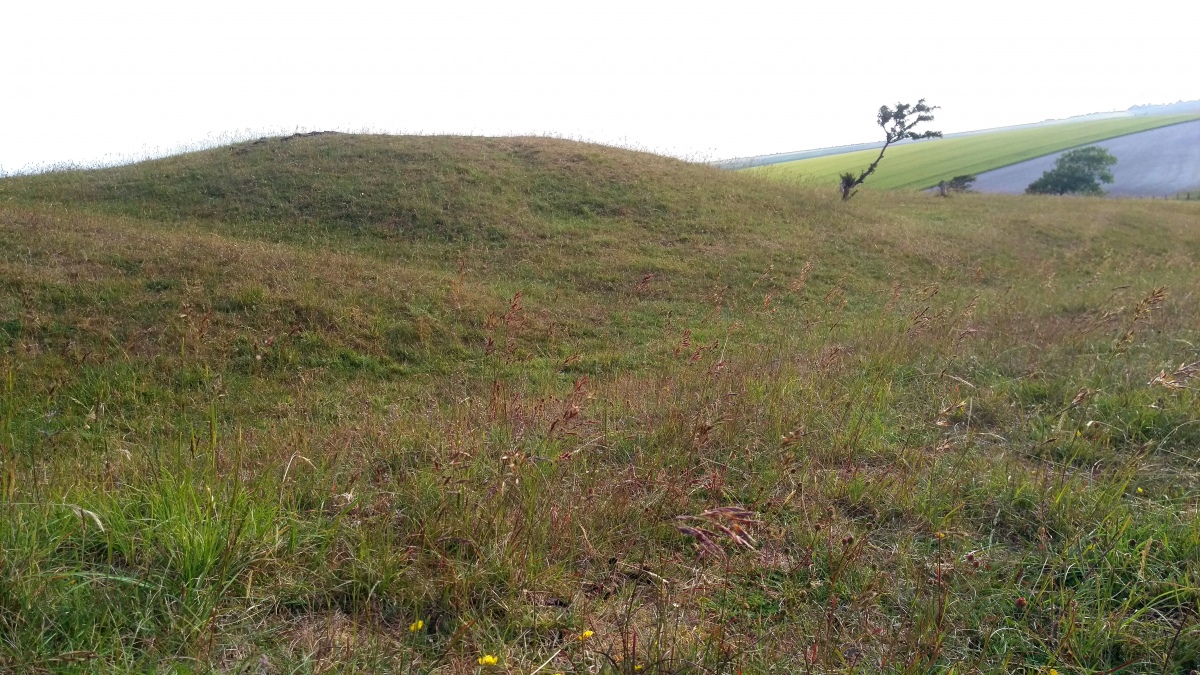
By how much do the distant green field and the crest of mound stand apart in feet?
75.5

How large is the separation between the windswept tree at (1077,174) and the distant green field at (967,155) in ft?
18.5

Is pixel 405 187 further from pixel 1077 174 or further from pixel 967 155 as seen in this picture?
pixel 967 155

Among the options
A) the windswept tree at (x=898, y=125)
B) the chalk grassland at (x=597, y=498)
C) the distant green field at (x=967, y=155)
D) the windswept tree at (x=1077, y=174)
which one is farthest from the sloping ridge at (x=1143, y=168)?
the chalk grassland at (x=597, y=498)

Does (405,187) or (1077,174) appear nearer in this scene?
(405,187)

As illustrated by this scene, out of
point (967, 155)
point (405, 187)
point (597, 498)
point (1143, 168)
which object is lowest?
point (597, 498)

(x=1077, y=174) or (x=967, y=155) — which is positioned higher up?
(x=967, y=155)

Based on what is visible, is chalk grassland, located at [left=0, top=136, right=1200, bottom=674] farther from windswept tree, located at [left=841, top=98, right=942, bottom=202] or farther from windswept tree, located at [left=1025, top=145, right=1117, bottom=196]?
windswept tree, located at [left=1025, top=145, right=1117, bottom=196]

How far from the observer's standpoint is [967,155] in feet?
172

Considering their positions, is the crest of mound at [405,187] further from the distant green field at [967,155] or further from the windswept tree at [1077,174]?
the windswept tree at [1077,174]

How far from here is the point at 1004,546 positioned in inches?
103

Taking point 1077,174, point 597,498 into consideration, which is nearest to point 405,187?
point 597,498

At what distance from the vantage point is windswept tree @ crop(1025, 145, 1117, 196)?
34812mm

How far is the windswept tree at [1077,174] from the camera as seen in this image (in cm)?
3481

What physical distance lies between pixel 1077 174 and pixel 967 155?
18.9m
